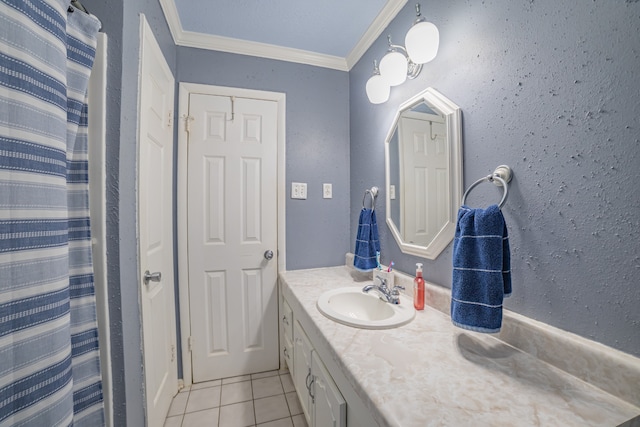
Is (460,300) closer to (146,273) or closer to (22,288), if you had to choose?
(22,288)

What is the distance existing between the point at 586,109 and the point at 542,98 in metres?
0.12

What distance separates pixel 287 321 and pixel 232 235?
0.68m

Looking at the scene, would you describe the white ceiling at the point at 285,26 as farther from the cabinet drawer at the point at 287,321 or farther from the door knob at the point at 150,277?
the cabinet drawer at the point at 287,321

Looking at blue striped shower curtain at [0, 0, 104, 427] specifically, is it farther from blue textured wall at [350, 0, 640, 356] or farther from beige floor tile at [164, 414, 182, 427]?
blue textured wall at [350, 0, 640, 356]

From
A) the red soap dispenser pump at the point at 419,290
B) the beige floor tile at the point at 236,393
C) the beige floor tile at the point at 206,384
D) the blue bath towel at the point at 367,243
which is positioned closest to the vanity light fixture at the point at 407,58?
the blue bath towel at the point at 367,243

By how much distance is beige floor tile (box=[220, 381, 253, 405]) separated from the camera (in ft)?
5.12

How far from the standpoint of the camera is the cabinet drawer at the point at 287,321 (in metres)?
1.54

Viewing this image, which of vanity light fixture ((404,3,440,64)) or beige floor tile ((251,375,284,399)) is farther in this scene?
beige floor tile ((251,375,284,399))

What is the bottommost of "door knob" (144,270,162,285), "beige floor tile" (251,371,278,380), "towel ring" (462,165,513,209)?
"beige floor tile" (251,371,278,380)

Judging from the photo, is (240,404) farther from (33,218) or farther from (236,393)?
(33,218)

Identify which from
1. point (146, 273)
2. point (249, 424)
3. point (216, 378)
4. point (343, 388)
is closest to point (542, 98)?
point (343, 388)

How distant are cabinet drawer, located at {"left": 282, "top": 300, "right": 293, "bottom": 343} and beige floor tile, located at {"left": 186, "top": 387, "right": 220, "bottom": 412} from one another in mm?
550

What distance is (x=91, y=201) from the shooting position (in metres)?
0.79

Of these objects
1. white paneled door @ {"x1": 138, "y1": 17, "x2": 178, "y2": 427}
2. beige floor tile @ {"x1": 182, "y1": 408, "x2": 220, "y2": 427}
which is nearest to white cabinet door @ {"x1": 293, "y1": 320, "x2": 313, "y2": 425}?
beige floor tile @ {"x1": 182, "y1": 408, "x2": 220, "y2": 427}
